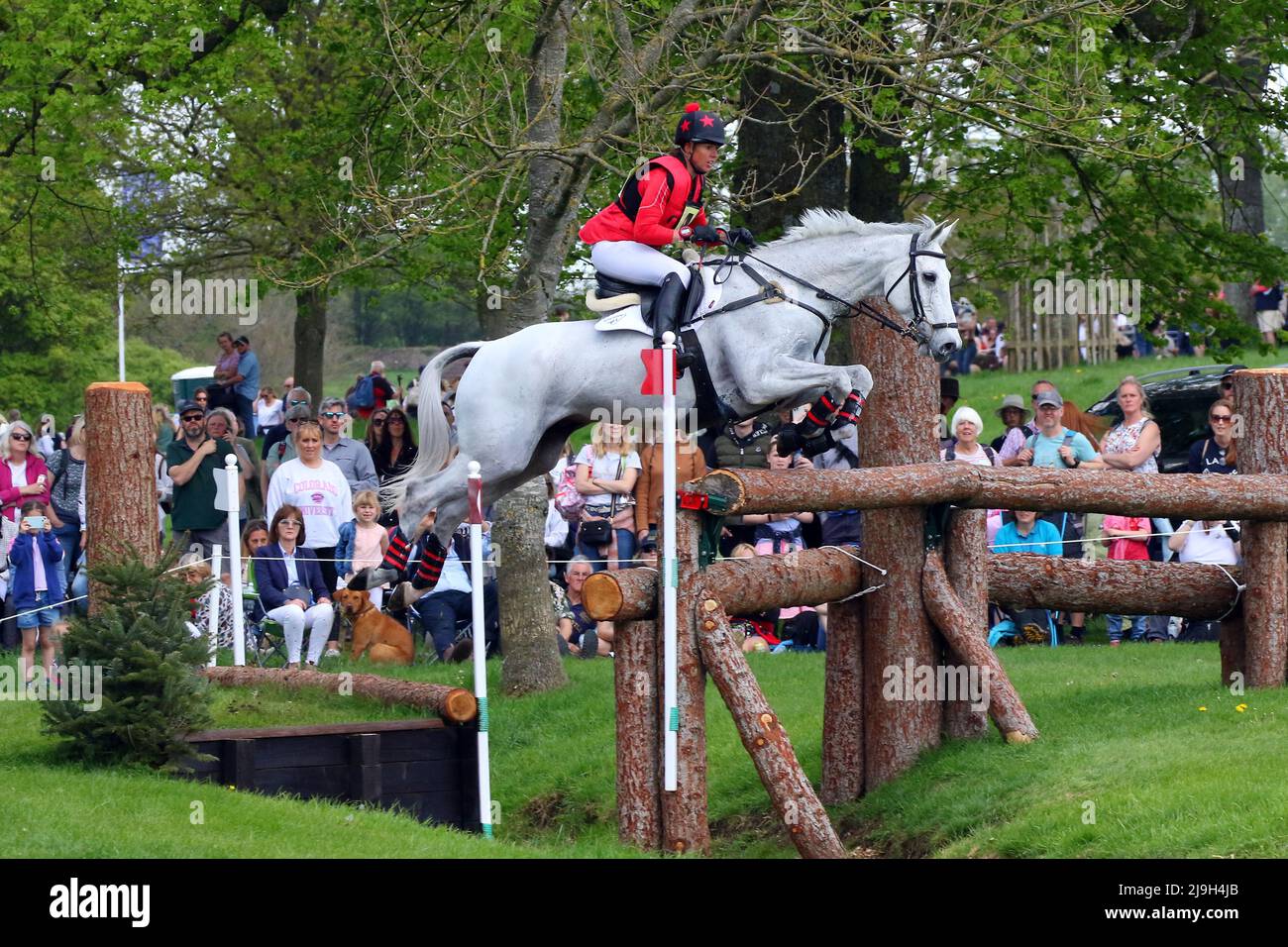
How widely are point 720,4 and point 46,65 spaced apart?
701cm

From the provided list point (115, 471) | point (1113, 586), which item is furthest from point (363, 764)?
point (1113, 586)

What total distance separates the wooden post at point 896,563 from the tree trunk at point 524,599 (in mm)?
3298

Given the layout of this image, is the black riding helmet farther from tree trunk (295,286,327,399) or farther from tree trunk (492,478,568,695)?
tree trunk (295,286,327,399)

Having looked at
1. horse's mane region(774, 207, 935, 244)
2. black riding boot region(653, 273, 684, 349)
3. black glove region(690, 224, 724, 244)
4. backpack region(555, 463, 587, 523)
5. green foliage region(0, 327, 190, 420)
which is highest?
green foliage region(0, 327, 190, 420)

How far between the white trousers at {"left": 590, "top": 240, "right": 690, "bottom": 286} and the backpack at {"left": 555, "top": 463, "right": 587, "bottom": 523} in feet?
18.0

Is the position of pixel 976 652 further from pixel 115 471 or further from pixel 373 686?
pixel 115 471

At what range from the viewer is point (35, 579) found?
1288 cm

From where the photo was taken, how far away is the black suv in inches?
669

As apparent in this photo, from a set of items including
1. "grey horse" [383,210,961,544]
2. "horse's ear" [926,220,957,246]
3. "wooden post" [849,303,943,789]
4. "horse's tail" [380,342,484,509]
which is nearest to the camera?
"grey horse" [383,210,961,544]

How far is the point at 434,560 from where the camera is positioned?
33.2 feet

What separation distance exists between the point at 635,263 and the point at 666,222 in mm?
277

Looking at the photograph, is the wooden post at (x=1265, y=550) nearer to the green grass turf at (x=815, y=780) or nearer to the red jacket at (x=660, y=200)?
the green grass turf at (x=815, y=780)

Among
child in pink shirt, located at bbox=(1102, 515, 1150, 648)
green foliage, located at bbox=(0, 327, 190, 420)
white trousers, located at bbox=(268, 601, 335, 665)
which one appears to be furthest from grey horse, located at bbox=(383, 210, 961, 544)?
green foliage, located at bbox=(0, 327, 190, 420)
